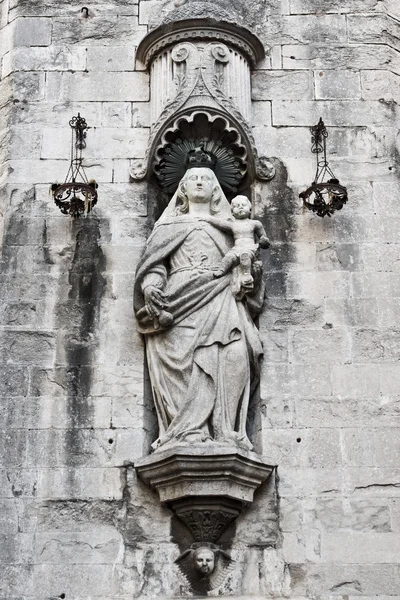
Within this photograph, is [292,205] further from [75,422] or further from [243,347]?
[75,422]

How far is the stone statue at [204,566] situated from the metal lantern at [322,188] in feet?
9.97

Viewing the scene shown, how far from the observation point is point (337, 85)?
10547 millimetres

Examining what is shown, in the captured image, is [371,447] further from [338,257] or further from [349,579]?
[338,257]

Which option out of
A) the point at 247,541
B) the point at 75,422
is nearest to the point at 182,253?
the point at 75,422

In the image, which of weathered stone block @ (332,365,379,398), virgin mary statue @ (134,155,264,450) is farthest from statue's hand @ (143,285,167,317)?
weathered stone block @ (332,365,379,398)

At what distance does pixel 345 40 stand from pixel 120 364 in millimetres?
3873

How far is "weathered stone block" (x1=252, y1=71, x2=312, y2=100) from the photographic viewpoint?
10.5 metres

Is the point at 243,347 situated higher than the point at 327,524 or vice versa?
the point at 243,347

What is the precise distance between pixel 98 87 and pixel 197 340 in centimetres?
286

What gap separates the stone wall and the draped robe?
26cm

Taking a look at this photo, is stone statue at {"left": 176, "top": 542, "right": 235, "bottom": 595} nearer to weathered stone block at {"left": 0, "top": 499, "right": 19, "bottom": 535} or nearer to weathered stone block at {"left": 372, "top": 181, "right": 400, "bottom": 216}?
weathered stone block at {"left": 0, "top": 499, "right": 19, "bottom": 535}

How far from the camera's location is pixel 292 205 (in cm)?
1002

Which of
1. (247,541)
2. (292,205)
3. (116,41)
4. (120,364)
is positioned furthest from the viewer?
(116,41)

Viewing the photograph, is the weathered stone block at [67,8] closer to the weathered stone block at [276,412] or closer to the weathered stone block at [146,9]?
the weathered stone block at [146,9]
